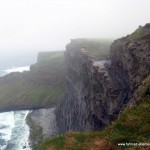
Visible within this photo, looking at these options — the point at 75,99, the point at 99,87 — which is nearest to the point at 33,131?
the point at 75,99

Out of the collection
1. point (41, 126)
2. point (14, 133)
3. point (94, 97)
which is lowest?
point (14, 133)

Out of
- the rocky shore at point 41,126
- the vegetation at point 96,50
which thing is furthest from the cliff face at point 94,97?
the rocky shore at point 41,126

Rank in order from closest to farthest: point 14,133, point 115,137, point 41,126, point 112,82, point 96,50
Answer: point 115,137 → point 112,82 → point 96,50 → point 14,133 → point 41,126

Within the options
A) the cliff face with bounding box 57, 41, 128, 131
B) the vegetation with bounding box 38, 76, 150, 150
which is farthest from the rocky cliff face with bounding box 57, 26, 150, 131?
the vegetation with bounding box 38, 76, 150, 150

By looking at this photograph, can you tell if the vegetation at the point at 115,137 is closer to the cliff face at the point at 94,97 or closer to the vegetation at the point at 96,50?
the cliff face at the point at 94,97

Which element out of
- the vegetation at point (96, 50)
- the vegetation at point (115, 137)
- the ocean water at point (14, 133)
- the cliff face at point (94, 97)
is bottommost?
the ocean water at point (14, 133)

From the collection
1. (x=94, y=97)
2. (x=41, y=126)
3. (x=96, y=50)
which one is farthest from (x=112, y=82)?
(x=41, y=126)

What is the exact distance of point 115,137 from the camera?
29734 millimetres

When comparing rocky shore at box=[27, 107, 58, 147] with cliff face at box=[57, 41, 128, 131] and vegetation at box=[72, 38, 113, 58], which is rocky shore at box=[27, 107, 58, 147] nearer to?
cliff face at box=[57, 41, 128, 131]

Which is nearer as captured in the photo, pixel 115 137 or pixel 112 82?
pixel 115 137

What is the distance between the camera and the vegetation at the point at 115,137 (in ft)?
95.3

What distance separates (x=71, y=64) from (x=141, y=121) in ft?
413

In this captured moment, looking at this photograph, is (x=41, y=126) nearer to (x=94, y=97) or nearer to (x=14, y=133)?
(x=14, y=133)

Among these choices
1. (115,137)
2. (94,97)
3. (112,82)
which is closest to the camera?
(115,137)
